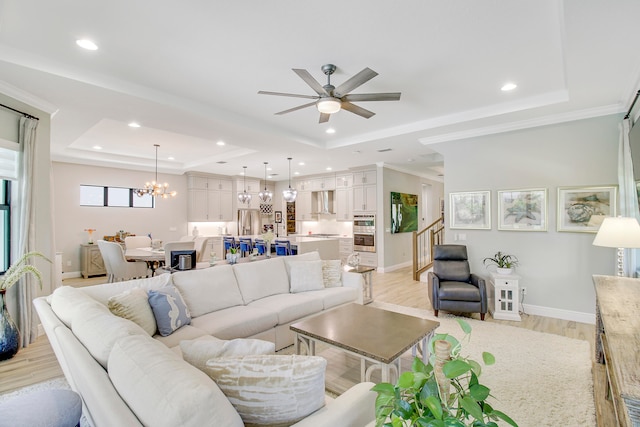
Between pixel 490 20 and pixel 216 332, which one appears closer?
pixel 490 20

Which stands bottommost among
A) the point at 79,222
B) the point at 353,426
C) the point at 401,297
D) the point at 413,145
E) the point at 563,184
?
the point at 401,297

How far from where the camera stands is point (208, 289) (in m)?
3.11

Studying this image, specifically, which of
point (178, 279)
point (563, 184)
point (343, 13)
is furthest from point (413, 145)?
point (178, 279)

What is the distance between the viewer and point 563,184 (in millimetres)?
4195

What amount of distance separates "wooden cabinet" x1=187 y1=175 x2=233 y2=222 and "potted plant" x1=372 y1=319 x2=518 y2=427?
8909mm

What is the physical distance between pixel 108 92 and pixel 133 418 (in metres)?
3.47

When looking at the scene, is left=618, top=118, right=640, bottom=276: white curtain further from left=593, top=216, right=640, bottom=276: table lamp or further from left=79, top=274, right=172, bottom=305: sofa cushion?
left=79, top=274, right=172, bottom=305: sofa cushion

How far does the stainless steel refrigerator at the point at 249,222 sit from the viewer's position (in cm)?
977

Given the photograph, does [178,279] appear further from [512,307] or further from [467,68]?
[512,307]

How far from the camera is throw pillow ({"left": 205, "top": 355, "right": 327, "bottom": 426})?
114 centimetres

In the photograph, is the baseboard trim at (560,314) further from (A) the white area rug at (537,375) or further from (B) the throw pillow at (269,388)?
(B) the throw pillow at (269,388)

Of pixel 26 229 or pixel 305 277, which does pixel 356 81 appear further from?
pixel 26 229

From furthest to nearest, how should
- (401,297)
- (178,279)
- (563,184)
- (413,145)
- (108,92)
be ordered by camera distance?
1. (413,145)
2. (401,297)
3. (563,184)
4. (108,92)
5. (178,279)

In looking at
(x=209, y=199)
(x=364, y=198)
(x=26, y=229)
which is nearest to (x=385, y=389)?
(x=26, y=229)
